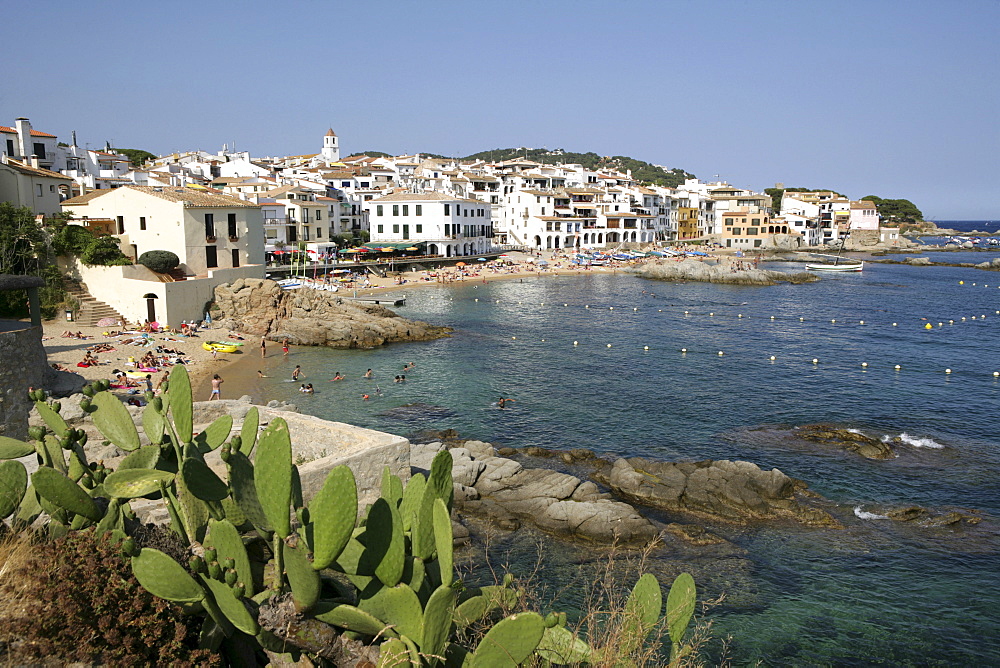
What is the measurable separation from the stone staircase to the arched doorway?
1.48 m

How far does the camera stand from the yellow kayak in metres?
36.7

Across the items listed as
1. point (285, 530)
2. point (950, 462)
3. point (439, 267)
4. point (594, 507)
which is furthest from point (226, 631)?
point (439, 267)

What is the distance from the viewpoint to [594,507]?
61.9 feet

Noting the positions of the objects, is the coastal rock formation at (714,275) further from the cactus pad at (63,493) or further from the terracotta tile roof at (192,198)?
the cactus pad at (63,493)

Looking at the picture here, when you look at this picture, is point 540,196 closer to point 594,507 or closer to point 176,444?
point 594,507

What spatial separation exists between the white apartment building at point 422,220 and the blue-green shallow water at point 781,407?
62.6 feet

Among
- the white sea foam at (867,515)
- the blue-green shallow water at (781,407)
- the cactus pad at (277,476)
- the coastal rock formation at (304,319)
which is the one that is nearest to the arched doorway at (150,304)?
the coastal rock formation at (304,319)

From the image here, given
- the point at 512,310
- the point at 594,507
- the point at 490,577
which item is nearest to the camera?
the point at 490,577

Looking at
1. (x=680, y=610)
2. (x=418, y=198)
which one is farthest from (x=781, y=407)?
(x=418, y=198)

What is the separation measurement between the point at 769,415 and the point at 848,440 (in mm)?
3889

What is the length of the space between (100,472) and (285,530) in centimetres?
289

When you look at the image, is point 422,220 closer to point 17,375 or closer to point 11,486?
point 17,375

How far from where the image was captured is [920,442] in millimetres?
25688

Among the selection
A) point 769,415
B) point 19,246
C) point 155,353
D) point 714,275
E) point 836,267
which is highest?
point 19,246
